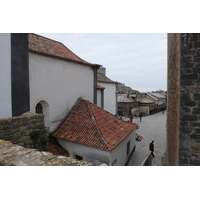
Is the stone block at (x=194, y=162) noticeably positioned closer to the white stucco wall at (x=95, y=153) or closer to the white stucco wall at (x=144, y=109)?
the white stucco wall at (x=95, y=153)

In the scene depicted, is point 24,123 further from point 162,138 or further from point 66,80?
point 162,138

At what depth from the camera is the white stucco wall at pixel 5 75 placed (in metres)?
5.80

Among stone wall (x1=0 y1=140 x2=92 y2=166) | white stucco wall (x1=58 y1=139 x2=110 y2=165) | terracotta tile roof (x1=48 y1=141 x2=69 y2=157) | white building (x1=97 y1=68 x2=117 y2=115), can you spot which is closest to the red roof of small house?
white stucco wall (x1=58 y1=139 x2=110 y2=165)

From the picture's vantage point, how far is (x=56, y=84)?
30.6ft

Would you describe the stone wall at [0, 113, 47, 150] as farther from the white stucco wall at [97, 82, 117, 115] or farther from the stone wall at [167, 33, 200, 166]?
the white stucco wall at [97, 82, 117, 115]

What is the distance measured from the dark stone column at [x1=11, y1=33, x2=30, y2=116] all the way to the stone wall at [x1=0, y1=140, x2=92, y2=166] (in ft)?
13.8

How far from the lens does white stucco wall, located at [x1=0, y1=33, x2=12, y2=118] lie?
19.0 ft

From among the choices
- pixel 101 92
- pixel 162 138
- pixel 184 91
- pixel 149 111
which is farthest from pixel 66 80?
pixel 149 111

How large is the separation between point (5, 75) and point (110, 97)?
15.0 meters

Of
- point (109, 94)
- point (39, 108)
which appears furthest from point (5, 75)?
point (109, 94)

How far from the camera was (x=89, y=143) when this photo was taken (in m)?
7.80

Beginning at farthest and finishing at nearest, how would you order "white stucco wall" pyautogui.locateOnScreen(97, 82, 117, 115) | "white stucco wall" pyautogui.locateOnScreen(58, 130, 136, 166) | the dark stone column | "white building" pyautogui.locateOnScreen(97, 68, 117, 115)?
"white stucco wall" pyautogui.locateOnScreen(97, 82, 117, 115)
"white building" pyautogui.locateOnScreen(97, 68, 117, 115)
"white stucco wall" pyautogui.locateOnScreen(58, 130, 136, 166)
the dark stone column

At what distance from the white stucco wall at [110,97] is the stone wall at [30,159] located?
1687 centimetres

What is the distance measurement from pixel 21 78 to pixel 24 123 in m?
2.87
